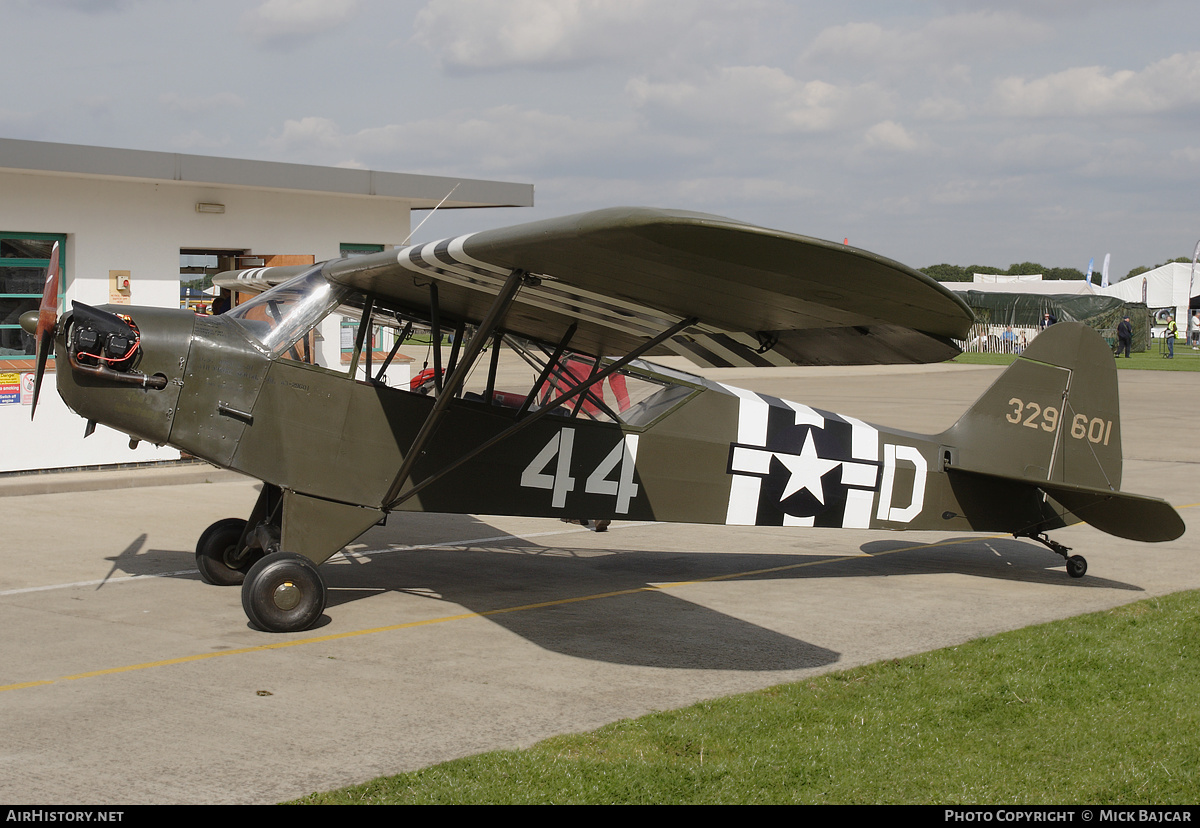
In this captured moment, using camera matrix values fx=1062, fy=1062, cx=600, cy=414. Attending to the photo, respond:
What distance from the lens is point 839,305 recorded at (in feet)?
15.9

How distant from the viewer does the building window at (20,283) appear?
1308 cm

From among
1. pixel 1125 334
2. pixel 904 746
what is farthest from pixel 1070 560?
pixel 1125 334

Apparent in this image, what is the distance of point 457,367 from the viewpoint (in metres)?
6.48

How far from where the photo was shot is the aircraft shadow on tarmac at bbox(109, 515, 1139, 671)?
655cm

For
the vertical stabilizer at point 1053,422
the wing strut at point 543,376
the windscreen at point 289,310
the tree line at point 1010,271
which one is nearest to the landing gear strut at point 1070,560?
the vertical stabilizer at point 1053,422

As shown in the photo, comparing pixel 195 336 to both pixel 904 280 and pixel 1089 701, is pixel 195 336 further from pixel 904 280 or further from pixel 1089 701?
pixel 1089 701

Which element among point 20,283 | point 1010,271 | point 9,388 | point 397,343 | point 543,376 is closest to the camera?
point 543,376

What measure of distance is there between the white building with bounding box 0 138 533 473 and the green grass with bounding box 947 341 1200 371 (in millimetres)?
27313

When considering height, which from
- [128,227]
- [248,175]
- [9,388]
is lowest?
[9,388]

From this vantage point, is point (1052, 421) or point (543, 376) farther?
point (1052, 421)

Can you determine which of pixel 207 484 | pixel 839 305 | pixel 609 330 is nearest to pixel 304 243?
pixel 207 484

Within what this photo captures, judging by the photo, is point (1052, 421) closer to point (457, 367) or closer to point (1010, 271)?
point (457, 367)

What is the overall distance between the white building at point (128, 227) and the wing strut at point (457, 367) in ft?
23.5

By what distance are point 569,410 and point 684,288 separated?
8.89 feet
